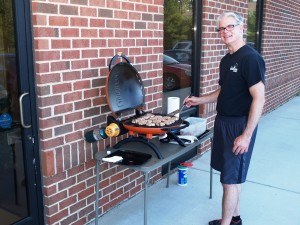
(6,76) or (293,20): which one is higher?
(293,20)

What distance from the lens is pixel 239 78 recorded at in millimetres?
2832

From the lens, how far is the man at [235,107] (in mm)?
2746

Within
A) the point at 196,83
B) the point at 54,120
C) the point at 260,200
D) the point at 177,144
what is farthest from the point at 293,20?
the point at 54,120

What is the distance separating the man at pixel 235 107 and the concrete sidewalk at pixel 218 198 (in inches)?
18.1

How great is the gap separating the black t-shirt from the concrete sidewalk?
3.60ft

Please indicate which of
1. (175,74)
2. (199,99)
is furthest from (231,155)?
(175,74)

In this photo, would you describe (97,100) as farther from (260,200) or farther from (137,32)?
(260,200)

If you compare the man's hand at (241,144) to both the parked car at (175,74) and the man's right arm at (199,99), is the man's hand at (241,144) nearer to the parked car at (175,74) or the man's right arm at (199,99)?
the man's right arm at (199,99)

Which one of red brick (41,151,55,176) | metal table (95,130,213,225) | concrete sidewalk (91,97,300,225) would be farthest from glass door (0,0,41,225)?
concrete sidewalk (91,97,300,225)

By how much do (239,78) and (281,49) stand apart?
620cm

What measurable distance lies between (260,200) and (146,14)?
7.32 feet

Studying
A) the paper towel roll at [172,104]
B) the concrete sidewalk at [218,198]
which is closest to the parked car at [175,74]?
the paper towel roll at [172,104]

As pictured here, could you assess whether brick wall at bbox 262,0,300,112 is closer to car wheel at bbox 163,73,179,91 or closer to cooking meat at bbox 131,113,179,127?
car wheel at bbox 163,73,179,91

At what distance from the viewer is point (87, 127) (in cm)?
304
